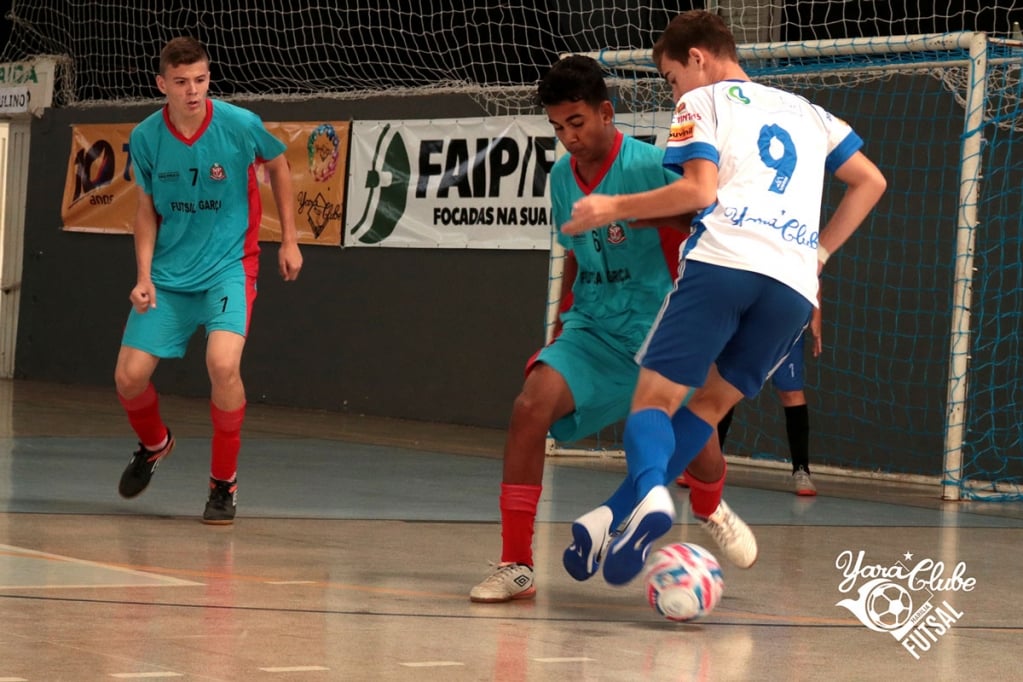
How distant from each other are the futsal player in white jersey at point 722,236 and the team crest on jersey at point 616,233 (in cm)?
40

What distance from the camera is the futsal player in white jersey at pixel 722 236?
15.1 ft

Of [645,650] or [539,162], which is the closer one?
[645,650]

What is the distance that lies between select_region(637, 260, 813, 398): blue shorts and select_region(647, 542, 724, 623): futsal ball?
481mm

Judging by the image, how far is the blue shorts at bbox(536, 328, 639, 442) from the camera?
505cm

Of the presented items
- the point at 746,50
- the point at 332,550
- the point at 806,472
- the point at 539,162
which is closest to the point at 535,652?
the point at 332,550

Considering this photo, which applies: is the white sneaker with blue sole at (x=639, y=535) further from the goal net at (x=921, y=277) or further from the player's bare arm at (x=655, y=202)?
the goal net at (x=921, y=277)

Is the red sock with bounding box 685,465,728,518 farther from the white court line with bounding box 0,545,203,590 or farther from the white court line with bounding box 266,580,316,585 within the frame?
the white court line with bounding box 0,545,203,590

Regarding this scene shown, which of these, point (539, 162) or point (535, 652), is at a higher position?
Answer: point (539, 162)

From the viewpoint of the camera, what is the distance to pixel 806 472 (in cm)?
880

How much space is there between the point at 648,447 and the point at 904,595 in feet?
4.19

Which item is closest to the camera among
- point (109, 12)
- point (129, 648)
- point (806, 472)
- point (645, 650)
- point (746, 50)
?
point (129, 648)

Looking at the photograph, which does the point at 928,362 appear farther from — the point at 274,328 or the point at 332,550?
the point at 274,328

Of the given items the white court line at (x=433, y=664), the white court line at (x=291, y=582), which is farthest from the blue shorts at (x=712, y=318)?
the white court line at (x=291, y=582)

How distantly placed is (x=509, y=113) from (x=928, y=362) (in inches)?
154
